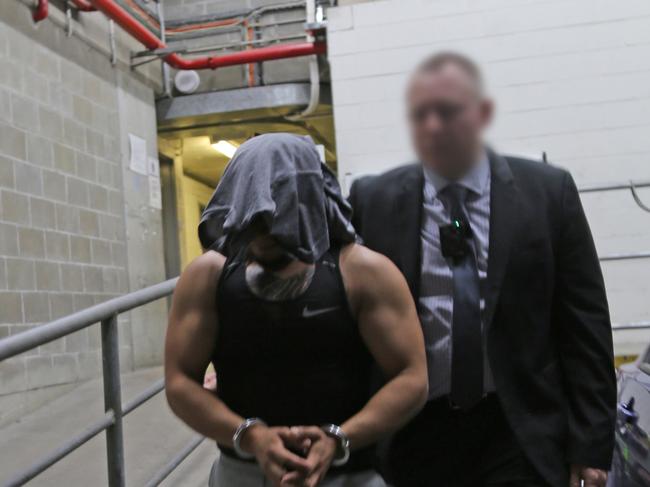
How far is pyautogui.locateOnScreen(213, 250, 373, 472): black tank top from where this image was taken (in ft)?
3.53

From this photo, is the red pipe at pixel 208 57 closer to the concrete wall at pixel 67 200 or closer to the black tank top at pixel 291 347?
the concrete wall at pixel 67 200

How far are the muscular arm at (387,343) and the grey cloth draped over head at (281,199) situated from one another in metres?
0.09

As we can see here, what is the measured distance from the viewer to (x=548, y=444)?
1196 mm

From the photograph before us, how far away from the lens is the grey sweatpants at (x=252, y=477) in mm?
1114

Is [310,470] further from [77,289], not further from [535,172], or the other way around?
[77,289]

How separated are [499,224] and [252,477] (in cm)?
63

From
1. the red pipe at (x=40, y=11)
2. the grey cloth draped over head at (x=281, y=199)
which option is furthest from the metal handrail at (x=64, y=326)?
the red pipe at (x=40, y=11)

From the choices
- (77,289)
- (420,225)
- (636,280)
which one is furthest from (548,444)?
(77,289)

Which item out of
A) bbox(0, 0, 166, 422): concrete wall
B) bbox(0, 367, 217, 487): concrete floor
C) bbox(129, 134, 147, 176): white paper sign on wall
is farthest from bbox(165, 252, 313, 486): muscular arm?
bbox(129, 134, 147, 176): white paper sign on wall

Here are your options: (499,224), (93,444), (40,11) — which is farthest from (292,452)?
(40,11)

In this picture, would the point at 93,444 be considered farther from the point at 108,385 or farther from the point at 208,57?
the point at 208,57

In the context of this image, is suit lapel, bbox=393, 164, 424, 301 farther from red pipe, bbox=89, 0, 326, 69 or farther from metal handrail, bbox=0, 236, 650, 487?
red pipe, bbox=89, 0, 326, 69

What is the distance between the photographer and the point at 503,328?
3.94 ft

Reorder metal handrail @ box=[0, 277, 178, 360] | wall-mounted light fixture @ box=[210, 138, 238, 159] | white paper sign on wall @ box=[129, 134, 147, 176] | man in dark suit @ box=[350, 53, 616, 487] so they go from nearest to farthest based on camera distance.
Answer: man in dark suit @ box=[350, 53, 616, 487] < metal handrail @ box=[0, 277, 178, 360] < white paper sign on wall @ box=[129, 134, 147, 176] < wall-mounted light fixture @ box=[210, 138, 238, 159]
